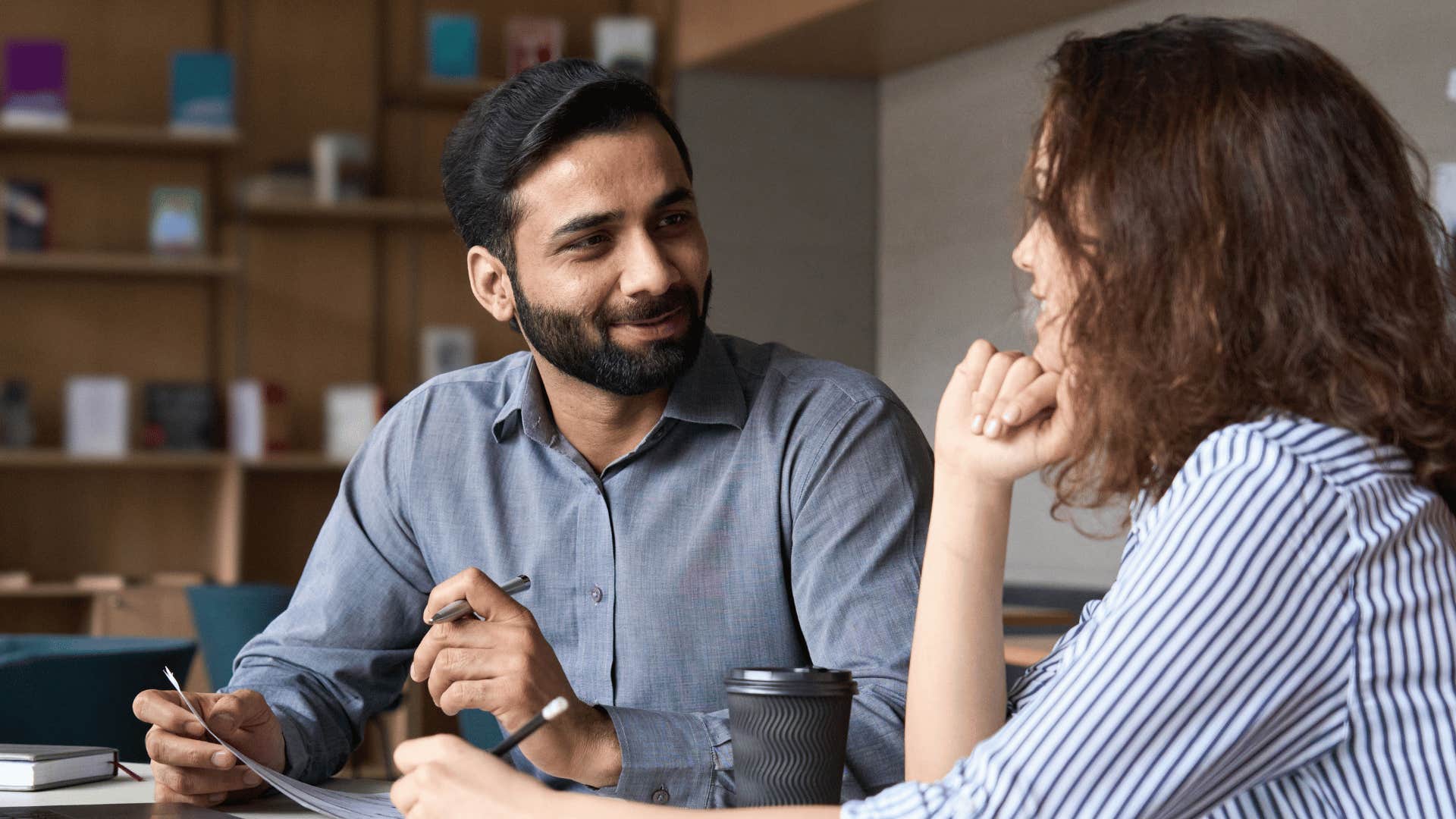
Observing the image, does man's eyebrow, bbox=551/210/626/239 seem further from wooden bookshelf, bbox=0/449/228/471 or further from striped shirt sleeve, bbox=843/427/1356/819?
wooden bookshelf, bbox=0/449/228/471

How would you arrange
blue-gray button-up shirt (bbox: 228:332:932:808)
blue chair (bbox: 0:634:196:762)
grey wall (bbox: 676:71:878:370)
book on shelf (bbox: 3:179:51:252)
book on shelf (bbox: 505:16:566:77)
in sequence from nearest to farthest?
1. blue-gray button-up shirt (bbox: 228:332:932:808)
2. blue chair (bbox: 0:634:196:762)
3. book on shelf (bbox: 3:179:51:252)
4. grey wall (bbox: 676:71:878:370)
5. book on shelf (bbox: 505:16:566:77)

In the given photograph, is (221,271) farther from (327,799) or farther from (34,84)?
(327,799)

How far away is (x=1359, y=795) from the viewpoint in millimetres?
945

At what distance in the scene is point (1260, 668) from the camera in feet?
2.91

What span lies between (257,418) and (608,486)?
402cm

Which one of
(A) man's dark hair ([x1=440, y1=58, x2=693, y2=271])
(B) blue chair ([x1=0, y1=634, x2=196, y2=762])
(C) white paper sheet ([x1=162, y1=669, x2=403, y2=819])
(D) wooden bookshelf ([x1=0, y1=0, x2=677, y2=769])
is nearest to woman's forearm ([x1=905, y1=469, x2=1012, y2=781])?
(C) white paper sheet ([x1=162, y1=669, x2=403, y2=819])

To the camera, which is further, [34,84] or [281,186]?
[281,186]

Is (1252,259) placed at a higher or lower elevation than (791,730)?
higher

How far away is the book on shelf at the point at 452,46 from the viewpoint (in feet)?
18.7

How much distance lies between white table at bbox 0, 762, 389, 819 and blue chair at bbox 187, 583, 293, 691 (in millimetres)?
1928

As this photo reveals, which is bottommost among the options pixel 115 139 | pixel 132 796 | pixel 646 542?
pixel 132 796

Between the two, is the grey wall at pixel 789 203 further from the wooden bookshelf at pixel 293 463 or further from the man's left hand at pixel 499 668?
the man's left hand at pixel 499 668

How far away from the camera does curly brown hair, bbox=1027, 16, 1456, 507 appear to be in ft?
3.25

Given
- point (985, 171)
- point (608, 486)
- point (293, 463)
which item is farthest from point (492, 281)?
point (293, 463)
